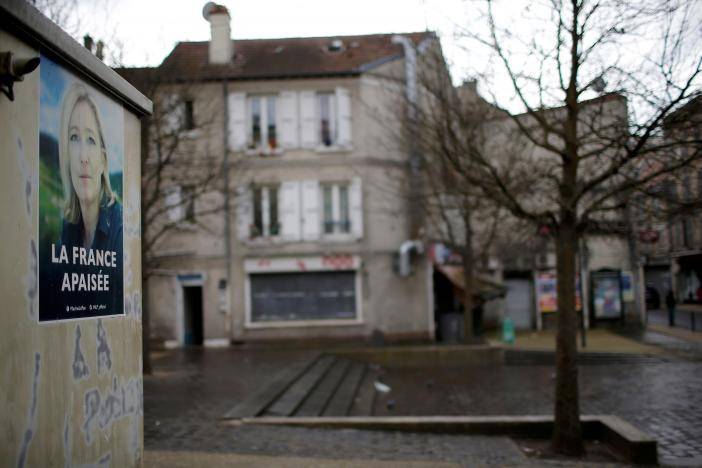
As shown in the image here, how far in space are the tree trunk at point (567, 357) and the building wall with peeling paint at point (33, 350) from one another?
7329 millimetres

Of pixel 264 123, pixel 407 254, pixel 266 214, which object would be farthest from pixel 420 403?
pixel 264 123

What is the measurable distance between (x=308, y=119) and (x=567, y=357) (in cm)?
1691

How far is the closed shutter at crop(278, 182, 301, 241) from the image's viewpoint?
25141 mm

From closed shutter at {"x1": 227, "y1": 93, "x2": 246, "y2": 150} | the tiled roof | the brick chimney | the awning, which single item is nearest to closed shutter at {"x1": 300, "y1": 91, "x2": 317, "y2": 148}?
the tiled roof

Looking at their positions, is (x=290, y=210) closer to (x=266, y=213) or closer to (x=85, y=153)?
(x=266, y=213)

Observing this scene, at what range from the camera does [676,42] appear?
877 centimetres

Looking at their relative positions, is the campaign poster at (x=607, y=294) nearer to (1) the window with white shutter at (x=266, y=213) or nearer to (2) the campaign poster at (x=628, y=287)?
(2) the campaign poster at (x=628, y=287)

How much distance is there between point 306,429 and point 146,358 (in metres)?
6.28

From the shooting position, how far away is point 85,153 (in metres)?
3.96

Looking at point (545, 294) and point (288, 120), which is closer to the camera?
point (288, 120)

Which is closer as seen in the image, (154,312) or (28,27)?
(28,27)

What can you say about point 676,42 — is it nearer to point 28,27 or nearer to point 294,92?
point 28,27

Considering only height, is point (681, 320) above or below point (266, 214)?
below

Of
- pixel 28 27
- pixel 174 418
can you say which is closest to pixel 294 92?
pixel 174 418
